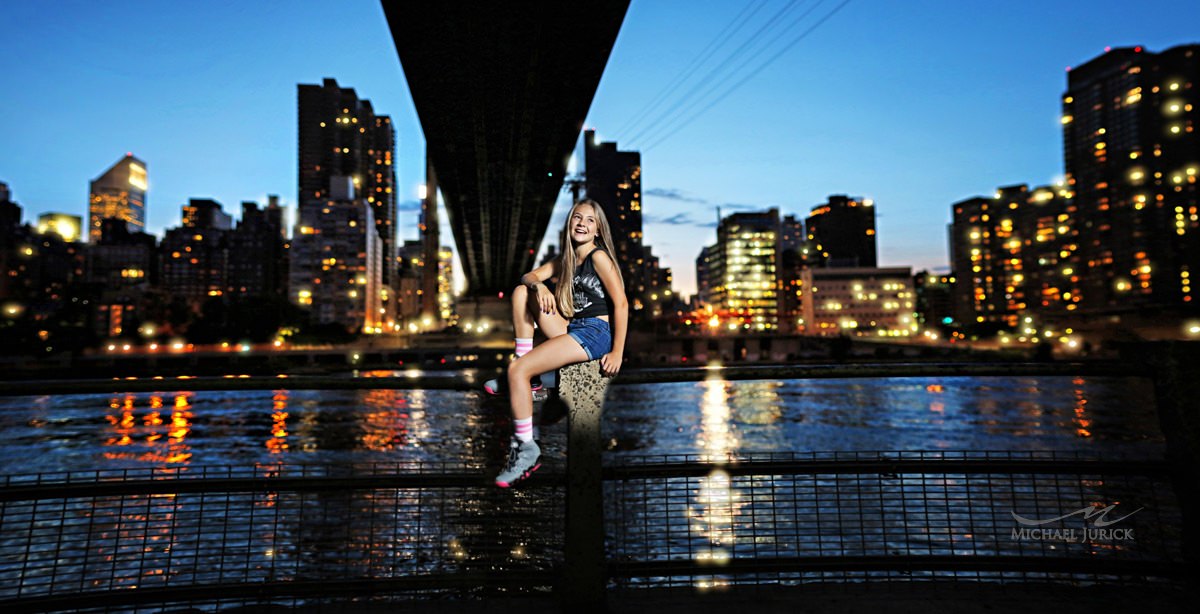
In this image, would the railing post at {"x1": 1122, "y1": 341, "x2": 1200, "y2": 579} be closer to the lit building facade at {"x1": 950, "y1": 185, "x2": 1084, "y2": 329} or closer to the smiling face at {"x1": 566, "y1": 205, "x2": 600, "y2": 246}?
the smiling face at {"x1": 566, "y1": 205, "x2": 600, "y2": 246}

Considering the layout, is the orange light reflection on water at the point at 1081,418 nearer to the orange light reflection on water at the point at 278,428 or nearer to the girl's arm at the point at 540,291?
the orange light reflection on water at the point at 278,428

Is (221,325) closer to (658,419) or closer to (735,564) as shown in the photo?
(658,419)

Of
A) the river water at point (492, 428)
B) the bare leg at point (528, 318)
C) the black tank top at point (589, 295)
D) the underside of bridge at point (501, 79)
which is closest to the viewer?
the bare leg at point (528, 318)

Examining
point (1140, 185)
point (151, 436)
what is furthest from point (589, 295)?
point (1140, 185)

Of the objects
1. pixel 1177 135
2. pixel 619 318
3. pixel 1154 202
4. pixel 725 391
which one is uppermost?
pixel 1177 135

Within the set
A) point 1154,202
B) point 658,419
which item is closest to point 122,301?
point 658,419

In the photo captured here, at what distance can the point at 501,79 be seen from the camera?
20.1 metres

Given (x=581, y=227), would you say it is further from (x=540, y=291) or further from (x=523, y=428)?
(x=523, y=428)

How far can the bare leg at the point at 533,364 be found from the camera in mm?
3318

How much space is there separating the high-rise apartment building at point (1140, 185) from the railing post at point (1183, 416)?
17219cm

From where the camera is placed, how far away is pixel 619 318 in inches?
137

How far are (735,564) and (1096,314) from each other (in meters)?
176

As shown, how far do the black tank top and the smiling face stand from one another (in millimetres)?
101

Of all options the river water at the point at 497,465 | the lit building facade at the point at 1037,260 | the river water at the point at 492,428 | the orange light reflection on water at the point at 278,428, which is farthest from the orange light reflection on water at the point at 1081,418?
the lit building facade at the point at 1037,260
